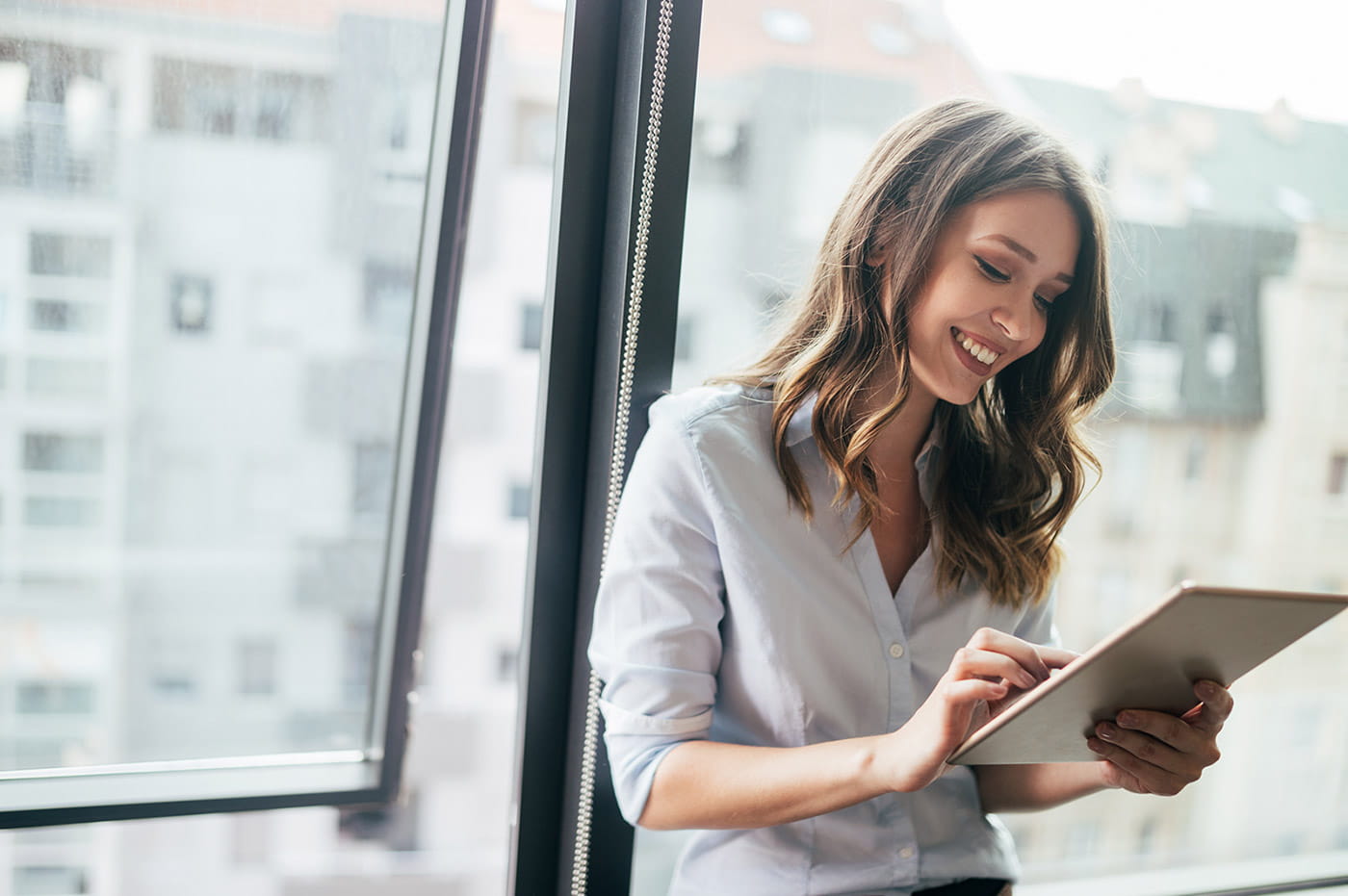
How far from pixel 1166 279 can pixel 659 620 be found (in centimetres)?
122

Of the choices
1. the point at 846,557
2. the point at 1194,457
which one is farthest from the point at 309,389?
the point at 1194,457

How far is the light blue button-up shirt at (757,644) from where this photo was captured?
1098 millimetres

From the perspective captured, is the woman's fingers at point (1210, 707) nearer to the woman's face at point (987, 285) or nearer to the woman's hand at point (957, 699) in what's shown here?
the woman's hand at point (957, 699)

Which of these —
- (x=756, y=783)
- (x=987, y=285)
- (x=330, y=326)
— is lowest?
(x=756, y=783)

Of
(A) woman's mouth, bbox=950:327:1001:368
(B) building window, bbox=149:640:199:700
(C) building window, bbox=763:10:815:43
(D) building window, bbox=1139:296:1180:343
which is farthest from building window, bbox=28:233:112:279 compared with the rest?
(D) building window, bbox=1139:296:1180:343

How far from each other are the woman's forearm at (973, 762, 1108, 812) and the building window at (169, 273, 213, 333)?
1.11 meters

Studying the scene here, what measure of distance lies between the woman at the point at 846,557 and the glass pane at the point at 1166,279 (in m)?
0.21

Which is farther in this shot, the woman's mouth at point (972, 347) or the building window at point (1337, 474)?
the building window at point (1337, 474)

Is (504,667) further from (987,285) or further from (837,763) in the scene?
(987,285)

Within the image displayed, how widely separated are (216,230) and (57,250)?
174mm

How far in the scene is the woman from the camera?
1.09m

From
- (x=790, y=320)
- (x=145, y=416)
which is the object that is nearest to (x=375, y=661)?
(x=145, y=416)

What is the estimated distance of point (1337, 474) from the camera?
81.0 inches

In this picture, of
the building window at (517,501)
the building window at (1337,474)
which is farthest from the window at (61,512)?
the building window at (1337,474)
